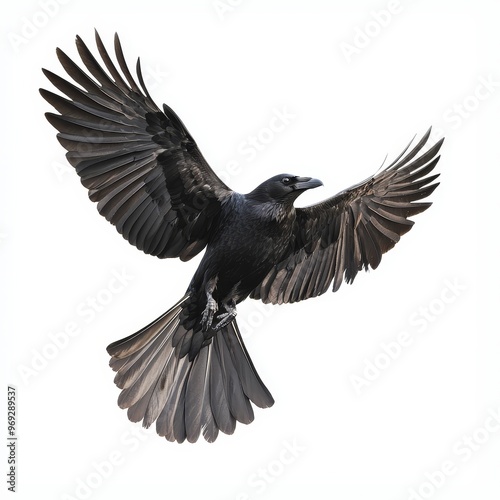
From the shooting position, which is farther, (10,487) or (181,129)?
(10,487)

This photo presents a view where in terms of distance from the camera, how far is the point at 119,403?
30.5ft

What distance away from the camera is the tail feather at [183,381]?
937 centimetres

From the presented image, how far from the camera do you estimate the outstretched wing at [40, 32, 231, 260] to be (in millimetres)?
8430

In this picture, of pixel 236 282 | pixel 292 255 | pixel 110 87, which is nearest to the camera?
pixel 110 87

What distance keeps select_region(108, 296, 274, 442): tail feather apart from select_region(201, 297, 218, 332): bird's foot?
0.97ft

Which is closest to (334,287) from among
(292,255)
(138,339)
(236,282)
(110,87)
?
(292,255)

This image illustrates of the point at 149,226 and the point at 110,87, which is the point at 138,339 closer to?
the point at 149,226

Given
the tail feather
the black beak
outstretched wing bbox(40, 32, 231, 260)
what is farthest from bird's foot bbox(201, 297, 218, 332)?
the black beak

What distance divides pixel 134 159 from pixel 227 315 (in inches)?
63.3

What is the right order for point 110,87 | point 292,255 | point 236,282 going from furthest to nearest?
point 292,255 < point 236,282 < point 110,87

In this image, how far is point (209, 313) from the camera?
907cm

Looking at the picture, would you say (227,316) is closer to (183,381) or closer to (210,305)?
(210,305)

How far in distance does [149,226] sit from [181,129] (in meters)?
0.94

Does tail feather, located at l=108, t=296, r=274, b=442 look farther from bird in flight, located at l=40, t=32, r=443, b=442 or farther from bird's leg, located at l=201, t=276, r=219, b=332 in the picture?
bird's leg, located at l=201, t=276, r=219, b=332
